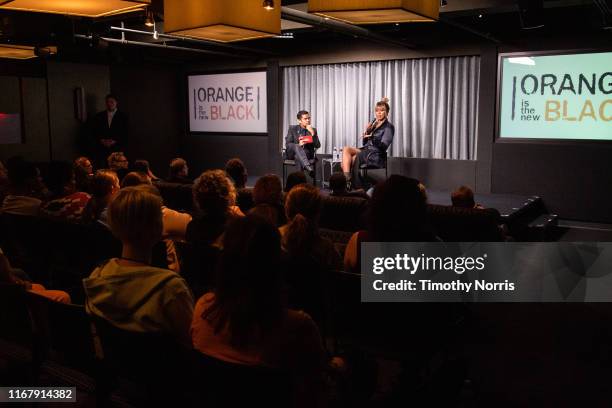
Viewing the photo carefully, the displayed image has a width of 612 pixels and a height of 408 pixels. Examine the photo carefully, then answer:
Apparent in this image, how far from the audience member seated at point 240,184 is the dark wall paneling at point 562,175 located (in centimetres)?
464

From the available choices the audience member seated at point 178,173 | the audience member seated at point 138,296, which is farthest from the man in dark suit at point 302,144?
the audience member seated at point 138,296

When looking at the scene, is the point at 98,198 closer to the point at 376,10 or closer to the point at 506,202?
the point at 376,10

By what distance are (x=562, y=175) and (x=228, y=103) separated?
21.1 feet

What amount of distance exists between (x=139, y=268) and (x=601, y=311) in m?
3.66

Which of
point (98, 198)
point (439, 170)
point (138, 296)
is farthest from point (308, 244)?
point (439, 170)

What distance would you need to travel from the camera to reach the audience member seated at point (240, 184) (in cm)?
481

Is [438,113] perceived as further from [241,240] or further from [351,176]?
[241,240]

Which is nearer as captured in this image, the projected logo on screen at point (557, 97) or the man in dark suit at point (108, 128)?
the projected logo on screen at point (557, 97)

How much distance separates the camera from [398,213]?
2490 mm

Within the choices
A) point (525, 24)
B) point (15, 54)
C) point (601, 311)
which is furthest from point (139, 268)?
point (15, 54)

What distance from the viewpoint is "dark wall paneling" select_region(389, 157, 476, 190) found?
8773 mm

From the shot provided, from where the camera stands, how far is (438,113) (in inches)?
359

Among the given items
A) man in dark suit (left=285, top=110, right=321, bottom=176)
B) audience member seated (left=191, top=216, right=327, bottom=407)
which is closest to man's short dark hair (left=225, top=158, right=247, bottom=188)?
audience member seated (left=191, top=216, right=327, bottom=407)

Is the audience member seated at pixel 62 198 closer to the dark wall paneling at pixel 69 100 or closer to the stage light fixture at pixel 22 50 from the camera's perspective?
the stage light fixture at pixel 22 50
